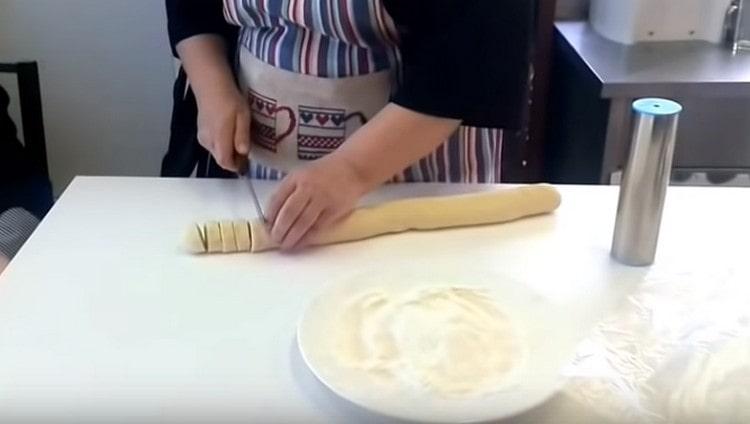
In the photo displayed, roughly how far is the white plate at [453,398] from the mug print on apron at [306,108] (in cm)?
25

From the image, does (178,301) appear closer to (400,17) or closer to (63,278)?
(63,278)

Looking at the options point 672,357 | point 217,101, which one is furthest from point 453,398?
point 217,101

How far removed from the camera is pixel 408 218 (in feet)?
2.68

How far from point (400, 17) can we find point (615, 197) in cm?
26

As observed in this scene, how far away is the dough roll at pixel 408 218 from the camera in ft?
2.55

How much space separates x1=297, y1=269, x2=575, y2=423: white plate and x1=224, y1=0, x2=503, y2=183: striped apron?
0.24 m

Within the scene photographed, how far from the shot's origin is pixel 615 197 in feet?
2.90

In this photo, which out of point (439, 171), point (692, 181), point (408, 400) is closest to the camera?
point (408, 400)

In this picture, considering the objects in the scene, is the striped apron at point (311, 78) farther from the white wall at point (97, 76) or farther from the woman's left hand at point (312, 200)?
the white wall at point (97, 76)

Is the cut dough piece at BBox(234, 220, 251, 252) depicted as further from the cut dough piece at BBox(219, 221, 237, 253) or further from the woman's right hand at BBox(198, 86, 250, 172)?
the woman's right hand at BBox(198, 86, 250, 172)

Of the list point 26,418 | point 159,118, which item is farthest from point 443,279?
point 159,118

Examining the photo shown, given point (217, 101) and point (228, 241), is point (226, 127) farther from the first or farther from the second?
point (228, 241)

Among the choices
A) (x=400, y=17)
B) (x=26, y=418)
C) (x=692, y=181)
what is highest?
(x=400, y=17)

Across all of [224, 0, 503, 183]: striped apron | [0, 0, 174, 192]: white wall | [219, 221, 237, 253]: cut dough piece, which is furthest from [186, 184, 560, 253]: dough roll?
[0, 0, 174, 192]: white wall
